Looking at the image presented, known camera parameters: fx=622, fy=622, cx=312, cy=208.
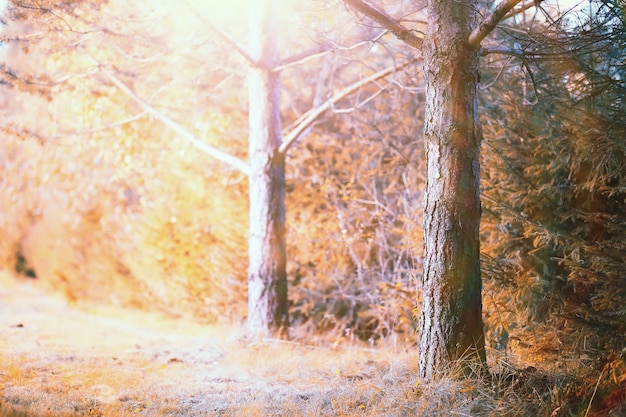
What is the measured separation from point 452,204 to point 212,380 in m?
3.42

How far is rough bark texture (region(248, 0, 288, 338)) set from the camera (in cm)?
889

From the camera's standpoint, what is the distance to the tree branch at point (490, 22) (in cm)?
499

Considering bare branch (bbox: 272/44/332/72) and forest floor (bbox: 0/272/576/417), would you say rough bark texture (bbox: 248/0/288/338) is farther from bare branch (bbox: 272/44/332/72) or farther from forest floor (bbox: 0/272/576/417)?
forest floor (bbox: 0/272/576/417)

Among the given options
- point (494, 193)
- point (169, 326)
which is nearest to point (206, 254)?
point (169, 326)

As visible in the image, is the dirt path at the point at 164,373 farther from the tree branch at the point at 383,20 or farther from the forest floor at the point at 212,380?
the tree branch at the point at 383,20

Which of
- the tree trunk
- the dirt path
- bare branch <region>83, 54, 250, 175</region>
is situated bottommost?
the dirt path

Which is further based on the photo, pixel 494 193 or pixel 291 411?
pixel 494 193

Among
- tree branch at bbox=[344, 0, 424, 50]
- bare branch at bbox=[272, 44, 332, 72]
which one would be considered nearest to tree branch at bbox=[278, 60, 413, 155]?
bare branch at bbox=[272, 44, 332, 72]

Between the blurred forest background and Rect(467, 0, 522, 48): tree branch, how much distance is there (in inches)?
18.1

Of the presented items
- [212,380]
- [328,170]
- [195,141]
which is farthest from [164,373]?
[328,170]

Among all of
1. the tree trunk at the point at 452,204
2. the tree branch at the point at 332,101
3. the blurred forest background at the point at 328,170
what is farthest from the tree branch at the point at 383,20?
the tree branch at the point at 332,101

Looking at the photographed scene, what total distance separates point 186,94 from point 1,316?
5347 millimetres

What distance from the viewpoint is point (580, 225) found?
641cm

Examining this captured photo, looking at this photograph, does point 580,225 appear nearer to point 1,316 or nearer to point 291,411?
point 291,411
